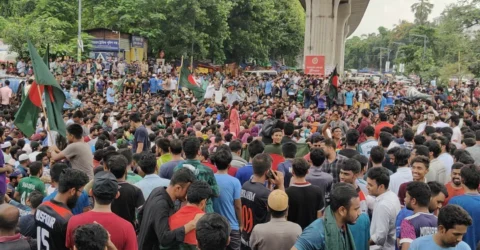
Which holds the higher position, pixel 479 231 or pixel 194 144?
pixel 194 144

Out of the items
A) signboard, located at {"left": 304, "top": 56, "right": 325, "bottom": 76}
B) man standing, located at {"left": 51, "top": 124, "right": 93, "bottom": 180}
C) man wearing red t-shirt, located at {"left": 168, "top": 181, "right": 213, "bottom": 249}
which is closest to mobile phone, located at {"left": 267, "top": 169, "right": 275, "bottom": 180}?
man wearing red t-shirt, located at {"left": 168, "top": 181, "right": 213, "bottom": 249}

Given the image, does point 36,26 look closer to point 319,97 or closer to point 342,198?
point 319,97

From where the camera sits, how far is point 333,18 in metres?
40.1

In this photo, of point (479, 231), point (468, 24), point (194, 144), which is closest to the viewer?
point (479, 231)

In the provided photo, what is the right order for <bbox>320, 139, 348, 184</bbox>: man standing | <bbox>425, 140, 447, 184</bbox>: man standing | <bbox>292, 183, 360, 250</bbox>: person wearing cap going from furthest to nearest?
<bbox>425, 140, 447, 184</bbox>: man standing < <bbox>320, 139, 348, 184</bbox>: man standing < <bbox>292, 183, 360, 250</bbox>: person wearing cap

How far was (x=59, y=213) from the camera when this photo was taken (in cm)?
497

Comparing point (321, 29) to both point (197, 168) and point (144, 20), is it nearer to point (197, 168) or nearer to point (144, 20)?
point (144, 20)

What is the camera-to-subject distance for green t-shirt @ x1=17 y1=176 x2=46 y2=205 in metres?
7.43

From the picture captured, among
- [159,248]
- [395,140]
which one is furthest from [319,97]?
[159,248]

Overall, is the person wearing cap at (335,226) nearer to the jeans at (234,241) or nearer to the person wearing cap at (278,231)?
the person wearing cap at (278,231)

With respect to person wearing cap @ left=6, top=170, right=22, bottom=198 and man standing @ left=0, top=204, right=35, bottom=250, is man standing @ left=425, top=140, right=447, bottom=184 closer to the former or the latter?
man standing @ left=0, top=204, right=35, bottom=250

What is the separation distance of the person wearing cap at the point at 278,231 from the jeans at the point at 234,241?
1134mm

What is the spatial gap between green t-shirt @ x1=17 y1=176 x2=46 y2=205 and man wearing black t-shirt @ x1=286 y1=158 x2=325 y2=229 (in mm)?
3309

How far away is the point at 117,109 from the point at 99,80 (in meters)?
7.93
